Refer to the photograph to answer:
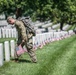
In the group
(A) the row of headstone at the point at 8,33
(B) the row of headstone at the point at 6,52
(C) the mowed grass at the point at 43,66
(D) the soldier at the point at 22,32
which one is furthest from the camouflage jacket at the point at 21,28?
(A) the row of headstone at the point at 8,33

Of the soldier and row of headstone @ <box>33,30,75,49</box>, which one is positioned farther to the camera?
row of headstone @ <box>33,30,75,49</box>

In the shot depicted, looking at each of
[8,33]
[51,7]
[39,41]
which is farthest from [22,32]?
[51,7]

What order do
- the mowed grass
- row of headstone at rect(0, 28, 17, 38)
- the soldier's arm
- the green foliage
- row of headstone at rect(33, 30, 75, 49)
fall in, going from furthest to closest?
the green foliage
row of headstone at rect(0, 28, 17, 38)
row of headstone at rect(33, 30, 75, 49)
the soldier's arm
the mowed grass

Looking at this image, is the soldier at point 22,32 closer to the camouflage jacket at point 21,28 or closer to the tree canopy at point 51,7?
the camouflage jacket at point 21,28

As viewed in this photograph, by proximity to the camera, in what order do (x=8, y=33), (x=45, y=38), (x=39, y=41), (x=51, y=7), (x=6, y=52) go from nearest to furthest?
(x=6, y=52), (x=39, y=41), (x=45, y=38), (x=8, y=33), (x=51, y=7)

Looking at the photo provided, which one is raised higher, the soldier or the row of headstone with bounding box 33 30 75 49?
the soldier

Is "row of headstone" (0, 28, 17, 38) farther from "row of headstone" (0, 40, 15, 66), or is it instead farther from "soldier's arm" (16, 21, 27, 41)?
"soldier's arm" (16, 21, 27, 41)

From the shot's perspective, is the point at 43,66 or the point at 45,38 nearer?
the point at 43,66

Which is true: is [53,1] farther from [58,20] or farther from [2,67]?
[2,67]

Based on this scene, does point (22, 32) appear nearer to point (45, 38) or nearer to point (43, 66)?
point (43, 66)

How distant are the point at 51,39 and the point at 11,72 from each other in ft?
38.5

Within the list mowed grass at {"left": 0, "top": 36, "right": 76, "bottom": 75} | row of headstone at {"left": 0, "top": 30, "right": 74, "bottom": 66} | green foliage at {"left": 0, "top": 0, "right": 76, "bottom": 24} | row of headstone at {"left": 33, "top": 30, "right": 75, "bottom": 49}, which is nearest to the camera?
mowed grass at {"left": 0, "top": 36, "right": 76, "bottom": 75}

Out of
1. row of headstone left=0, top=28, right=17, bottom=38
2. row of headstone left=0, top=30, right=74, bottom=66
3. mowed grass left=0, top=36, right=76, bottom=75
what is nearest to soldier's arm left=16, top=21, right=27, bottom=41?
mowed grass left=0, top=36, right=76, bottom=75

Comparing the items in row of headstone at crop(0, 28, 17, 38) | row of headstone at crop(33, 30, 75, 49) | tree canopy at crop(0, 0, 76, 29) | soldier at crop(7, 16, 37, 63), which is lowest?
row of headstone at crop(0, 28, 17, 38)
